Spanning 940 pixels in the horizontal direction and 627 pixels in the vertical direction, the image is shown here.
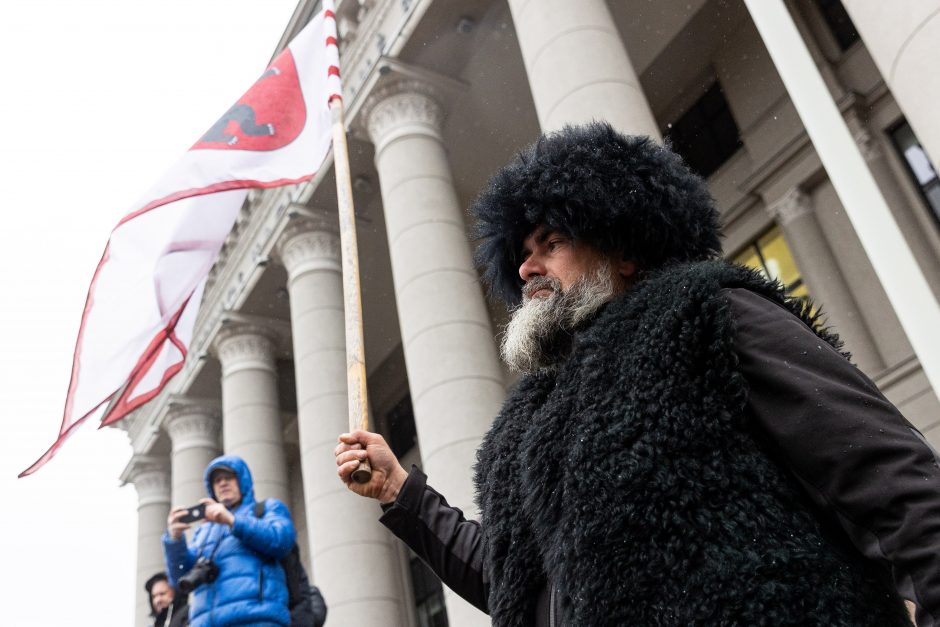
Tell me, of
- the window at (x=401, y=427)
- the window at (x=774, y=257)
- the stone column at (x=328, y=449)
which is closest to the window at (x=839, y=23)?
the window at (x=774, y=257)

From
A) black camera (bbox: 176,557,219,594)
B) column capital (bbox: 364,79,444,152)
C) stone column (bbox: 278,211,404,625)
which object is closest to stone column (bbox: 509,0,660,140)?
column capital (bbox: 364,79,444,152)

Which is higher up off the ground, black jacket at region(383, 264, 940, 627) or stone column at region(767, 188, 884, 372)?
stone column at region(767, 188, 884, 372)

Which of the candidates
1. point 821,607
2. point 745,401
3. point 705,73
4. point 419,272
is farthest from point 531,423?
point 705,73

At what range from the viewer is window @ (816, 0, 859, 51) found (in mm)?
12953

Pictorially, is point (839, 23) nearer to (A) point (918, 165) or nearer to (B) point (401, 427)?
(A) point (918, 165)

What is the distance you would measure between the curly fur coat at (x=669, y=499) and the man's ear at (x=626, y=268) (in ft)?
1.08

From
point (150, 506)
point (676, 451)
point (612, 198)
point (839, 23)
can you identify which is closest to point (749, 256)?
point (839, 23)

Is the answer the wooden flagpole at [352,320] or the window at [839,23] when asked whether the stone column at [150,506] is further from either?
the wooden flagpole at [352,320]

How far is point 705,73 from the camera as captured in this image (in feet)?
51.1

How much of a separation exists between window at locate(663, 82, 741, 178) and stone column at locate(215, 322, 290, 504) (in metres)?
10.00

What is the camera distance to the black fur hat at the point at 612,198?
2.53 metres

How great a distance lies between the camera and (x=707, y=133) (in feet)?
50.9

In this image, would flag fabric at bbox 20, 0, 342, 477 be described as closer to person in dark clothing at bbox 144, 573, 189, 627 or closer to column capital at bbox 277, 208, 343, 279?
person in dark clothing at bbox 144, 573, 189, 627

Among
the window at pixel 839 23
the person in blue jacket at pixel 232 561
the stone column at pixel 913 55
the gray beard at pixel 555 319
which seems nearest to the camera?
the gray beard at pixel 555 319
